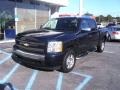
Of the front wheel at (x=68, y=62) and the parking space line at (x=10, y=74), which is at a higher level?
the front wheel at (x=68, y=62)

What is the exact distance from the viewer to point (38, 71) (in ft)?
25.6

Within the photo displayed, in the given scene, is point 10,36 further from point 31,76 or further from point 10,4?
point 31,76

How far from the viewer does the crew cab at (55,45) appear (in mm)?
7148

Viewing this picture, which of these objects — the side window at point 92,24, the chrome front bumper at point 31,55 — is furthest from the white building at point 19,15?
the chrome front bumper at point 31,55

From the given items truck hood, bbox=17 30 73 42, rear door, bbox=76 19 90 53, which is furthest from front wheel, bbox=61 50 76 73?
rear door, bbox=76 19 90 53

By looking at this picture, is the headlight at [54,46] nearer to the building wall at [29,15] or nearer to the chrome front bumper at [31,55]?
the chrome front bumper at [31,55]

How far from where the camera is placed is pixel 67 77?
729 centimetres

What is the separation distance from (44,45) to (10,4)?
10.0m

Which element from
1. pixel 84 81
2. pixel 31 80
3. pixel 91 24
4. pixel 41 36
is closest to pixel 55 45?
pixel 41 36

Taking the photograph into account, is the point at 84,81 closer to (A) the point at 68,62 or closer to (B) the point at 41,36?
(A) the point at 68,62

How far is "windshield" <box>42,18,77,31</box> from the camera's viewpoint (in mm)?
8661

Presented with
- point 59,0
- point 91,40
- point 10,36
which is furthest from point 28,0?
point 91,40

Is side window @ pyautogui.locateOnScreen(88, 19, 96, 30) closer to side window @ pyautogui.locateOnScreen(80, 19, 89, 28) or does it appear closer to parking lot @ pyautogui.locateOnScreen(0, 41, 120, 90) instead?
side window @ pyautogui.locateOnScreen(80, 19, 89, 28)

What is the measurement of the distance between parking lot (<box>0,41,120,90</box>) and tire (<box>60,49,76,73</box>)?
15cm
